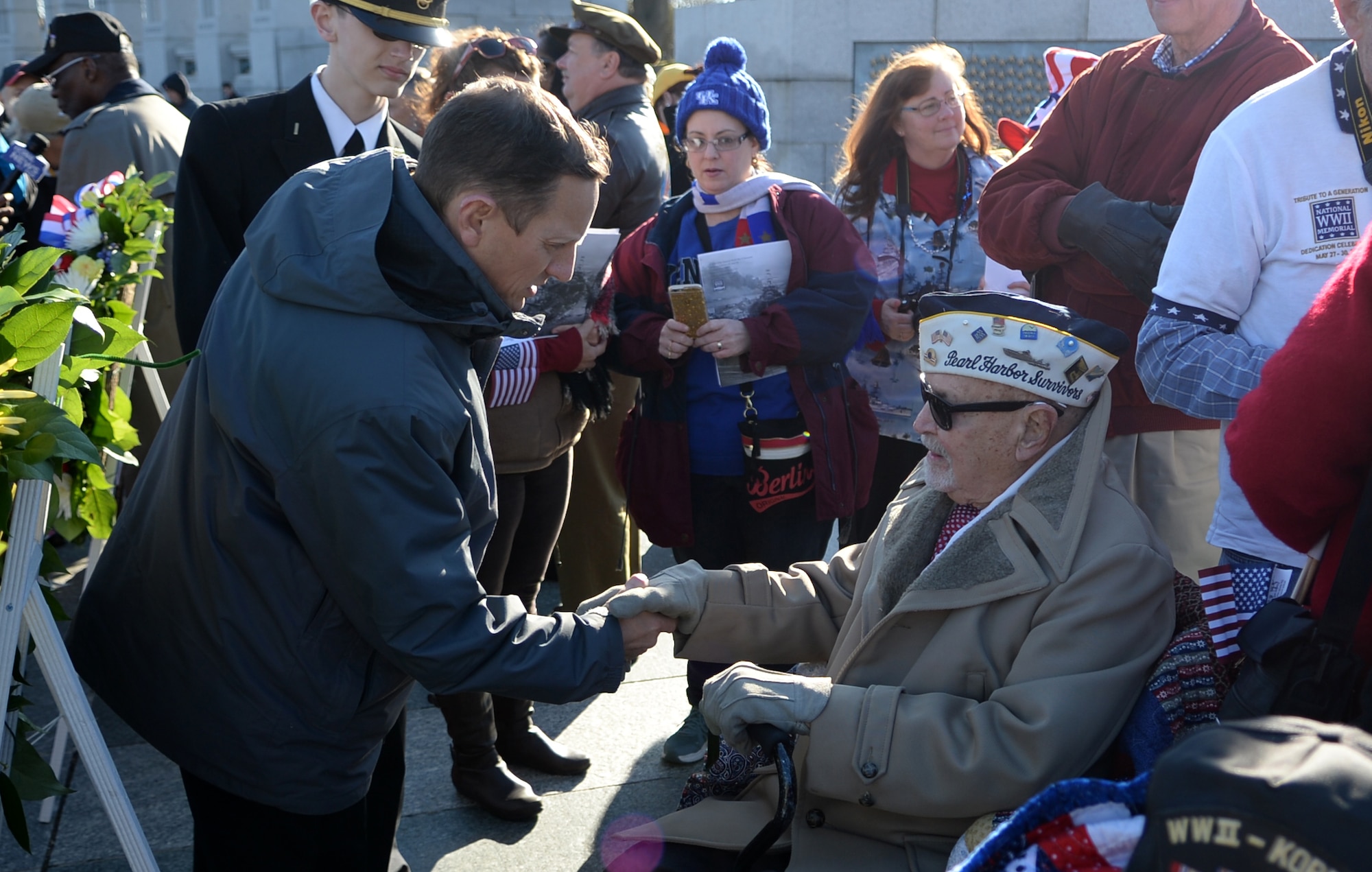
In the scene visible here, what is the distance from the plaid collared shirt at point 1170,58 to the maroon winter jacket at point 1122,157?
0.01 meters

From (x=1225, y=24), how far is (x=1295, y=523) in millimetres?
1682

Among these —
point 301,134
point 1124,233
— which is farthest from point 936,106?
point 301,134

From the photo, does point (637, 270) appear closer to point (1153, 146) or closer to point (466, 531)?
point (1153, 146)

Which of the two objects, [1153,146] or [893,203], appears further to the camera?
[893,203]

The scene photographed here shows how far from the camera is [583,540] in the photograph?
14.8 feet

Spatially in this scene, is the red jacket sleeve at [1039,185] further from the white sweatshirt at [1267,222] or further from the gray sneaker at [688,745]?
the gray sneaker at [688,745]

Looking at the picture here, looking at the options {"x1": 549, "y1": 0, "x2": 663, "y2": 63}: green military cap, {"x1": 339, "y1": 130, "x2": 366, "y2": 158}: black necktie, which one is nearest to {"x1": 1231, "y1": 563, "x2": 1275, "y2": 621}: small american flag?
{"x1": 339, "y1": 130, "x2": 366, "y2": 158}: black necktie

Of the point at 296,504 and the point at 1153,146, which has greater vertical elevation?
the point at 1153,146

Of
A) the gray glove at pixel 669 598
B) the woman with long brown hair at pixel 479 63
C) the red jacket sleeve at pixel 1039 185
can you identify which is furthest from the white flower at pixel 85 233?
the red jacket sleeve at pixel 1039 185

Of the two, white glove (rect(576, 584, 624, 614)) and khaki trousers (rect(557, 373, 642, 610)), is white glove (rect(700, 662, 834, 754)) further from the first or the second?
khaki trousers (rect(557, 373, 642, 610))

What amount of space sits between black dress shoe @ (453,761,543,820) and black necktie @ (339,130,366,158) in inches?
71.9

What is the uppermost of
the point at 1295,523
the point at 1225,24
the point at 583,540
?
the point at 1225,24

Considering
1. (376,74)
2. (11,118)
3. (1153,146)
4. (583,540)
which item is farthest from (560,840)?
(11,118)

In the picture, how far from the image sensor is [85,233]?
11.7 feet
